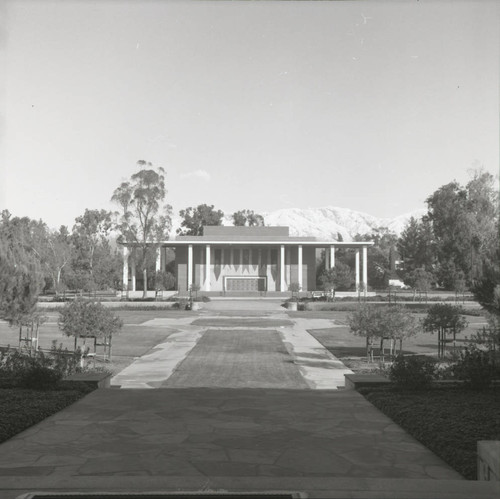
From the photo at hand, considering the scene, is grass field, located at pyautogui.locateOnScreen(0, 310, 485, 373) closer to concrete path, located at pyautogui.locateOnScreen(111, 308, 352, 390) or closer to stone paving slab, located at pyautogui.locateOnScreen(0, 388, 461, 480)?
concrete path, located at pyautogui.locateOnScreen(111, 308, 352, 390)

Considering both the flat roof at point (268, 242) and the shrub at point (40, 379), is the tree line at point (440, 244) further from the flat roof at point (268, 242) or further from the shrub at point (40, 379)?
the shrub at point (40, 379)

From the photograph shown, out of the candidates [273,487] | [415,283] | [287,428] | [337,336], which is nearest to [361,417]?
[287,428]

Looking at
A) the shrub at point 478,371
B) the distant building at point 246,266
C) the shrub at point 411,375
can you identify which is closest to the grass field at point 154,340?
the shrub at point 478,371

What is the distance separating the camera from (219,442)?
572 cm

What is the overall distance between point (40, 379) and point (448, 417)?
590cm

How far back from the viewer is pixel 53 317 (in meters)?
34.6

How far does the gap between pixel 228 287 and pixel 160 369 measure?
48457 millimetres

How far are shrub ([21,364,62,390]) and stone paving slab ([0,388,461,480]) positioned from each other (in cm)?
103

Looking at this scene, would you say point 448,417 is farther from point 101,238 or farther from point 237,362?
point 101,238

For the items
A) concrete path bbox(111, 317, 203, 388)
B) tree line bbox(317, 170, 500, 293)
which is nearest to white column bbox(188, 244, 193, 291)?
tree line bbox(317, 170, 500, 293)

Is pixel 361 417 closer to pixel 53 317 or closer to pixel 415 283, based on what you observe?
pixel 53 317

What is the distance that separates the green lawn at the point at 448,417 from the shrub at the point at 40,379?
4695mm

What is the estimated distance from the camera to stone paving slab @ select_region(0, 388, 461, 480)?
4.84m

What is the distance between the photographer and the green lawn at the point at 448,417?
5.23 metres
